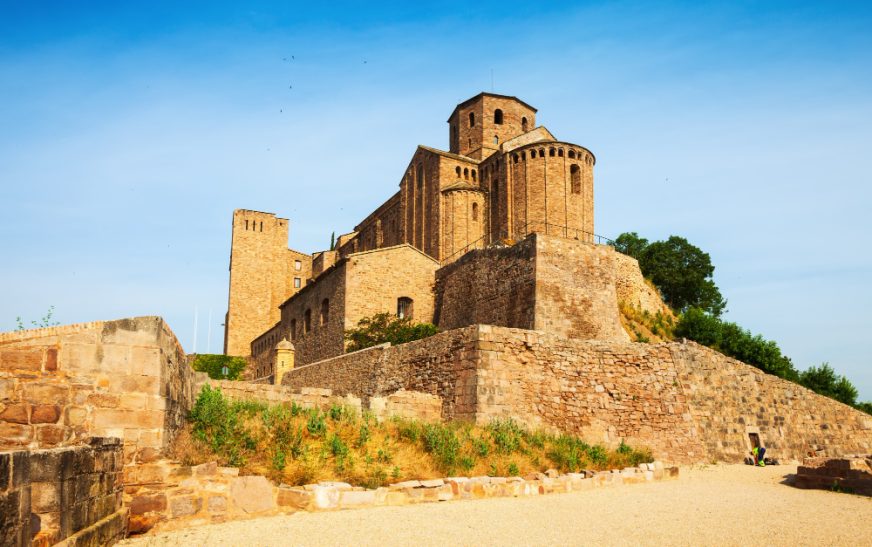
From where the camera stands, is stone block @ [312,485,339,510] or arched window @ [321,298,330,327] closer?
stone block @ [312,485,339,510]

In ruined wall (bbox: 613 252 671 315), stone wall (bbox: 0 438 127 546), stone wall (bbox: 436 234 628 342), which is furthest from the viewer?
ruined wall (bbox: 613 252 671 315)

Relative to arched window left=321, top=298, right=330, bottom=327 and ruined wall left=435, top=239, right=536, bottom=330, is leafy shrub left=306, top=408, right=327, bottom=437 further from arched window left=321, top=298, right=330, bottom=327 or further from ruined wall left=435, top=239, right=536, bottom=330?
arched window left=321, top=298, right=330, bottom=327

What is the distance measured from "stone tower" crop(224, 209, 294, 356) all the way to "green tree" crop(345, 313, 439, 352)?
3422 centimetres

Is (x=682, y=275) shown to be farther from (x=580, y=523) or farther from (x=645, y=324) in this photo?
(x=580, y=523)

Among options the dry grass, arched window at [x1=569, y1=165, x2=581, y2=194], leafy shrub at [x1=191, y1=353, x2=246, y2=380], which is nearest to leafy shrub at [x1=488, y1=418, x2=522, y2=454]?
the dry grass

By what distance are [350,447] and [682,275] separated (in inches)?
2152

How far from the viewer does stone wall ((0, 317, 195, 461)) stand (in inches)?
277

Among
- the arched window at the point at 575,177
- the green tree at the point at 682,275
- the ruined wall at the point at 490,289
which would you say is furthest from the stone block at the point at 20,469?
the green tree at the point at 682,275

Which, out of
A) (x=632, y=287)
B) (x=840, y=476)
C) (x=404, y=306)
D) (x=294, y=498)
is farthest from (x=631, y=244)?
(x=294, y=498)

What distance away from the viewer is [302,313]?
38.2m

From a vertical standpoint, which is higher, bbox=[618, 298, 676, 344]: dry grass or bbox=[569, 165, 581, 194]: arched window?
bbox=[569, 165, 581, 194]: arched window

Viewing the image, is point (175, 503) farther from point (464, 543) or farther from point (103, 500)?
point (464, 543)

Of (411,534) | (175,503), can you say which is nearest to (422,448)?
(411,534)

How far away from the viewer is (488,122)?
146ft
